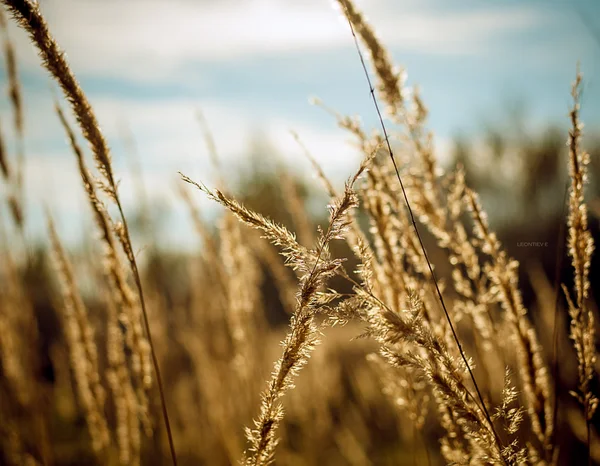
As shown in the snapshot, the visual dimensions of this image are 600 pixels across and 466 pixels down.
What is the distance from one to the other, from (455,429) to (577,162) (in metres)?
0.83

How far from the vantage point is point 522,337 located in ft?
4.33

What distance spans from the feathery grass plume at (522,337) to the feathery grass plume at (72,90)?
3.27ft

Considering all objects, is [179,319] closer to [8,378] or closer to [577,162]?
[8,378]

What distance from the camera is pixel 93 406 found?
188cm

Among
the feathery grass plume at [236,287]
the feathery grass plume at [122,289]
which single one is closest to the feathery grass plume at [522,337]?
the feathery grass plume at [122,289]

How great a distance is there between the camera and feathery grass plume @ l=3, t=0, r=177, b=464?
1018mm

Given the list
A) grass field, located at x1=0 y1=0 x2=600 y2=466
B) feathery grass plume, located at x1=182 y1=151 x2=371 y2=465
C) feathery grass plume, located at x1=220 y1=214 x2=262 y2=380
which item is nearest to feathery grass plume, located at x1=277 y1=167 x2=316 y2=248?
grass field, located at x1=0 y1=0 x2=600 y2=466

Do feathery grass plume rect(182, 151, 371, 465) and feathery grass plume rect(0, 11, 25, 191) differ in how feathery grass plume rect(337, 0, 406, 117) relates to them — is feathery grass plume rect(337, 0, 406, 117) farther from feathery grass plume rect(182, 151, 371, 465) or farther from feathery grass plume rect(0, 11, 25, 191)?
feathery grass plume rect(0, 11, 25, 191)

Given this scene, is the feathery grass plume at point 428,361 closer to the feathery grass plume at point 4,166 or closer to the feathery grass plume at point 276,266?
the feathery grass plume at point 276,266

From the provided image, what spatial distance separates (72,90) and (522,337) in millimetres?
1387

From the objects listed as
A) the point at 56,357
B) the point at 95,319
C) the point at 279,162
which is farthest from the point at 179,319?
A: the point at 279,162

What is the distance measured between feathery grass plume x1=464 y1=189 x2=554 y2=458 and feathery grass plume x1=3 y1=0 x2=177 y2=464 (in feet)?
3.27

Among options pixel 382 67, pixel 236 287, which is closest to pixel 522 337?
pixel 382 67

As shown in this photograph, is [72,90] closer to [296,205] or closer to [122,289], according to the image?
[122,289]
